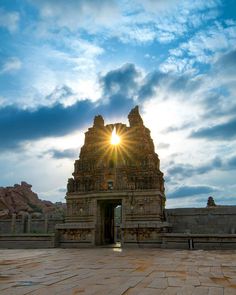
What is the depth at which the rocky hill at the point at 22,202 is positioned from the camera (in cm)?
5947

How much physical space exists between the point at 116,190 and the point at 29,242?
25.7ft

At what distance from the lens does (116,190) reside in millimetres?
25703

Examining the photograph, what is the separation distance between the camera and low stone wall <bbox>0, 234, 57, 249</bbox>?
24.9 metres

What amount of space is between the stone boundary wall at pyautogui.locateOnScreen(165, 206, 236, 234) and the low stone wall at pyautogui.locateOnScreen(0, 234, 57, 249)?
369 inches

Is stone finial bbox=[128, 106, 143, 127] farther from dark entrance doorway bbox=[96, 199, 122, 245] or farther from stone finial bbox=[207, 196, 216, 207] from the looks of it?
stone finial bbox=[207, 196, 216, 207]

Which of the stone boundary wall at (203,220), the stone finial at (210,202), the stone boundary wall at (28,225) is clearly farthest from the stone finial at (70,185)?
the stone finial at (210,202)

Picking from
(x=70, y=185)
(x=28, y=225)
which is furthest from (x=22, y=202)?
(x=70, y=185)

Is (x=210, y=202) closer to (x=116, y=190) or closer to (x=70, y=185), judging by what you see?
(x=116, y=190)

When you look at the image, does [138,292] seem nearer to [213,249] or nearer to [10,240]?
[213,249]

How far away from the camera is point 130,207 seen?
25.1 m

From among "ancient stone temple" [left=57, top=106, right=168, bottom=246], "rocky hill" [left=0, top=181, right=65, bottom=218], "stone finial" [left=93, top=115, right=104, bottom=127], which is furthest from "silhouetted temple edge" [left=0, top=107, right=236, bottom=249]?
"rocky hill" [left=0, top=181, right=65, bottom=218]

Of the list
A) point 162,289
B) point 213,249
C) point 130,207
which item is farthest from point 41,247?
point 162,289

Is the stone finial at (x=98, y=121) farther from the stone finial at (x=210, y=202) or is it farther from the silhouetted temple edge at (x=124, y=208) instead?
the stone finial at (x=210, y=202)

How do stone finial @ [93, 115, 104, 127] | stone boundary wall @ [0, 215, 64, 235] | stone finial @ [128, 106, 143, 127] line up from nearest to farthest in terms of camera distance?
stone finial @ [128, 106, 143, 127] < stone finial @ [93, 115, 104, 127] < stone boundary wall @ [0, 215, 64, 235]
